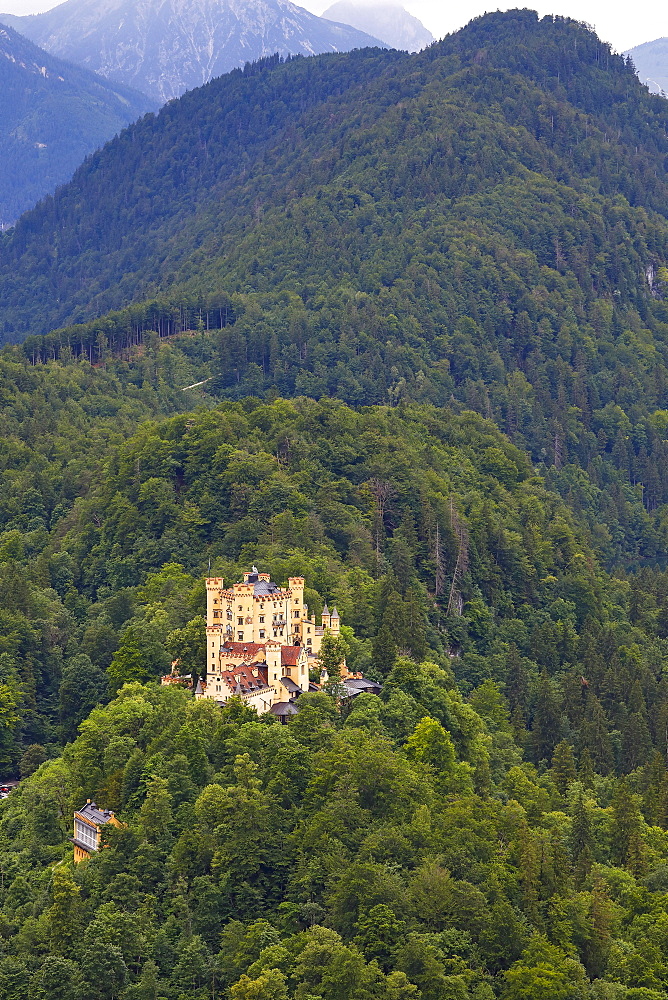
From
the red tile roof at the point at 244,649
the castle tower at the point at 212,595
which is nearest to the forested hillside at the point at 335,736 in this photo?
the castle tower at the point at 212,595

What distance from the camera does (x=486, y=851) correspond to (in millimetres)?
84375

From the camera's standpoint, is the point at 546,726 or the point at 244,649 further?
the point at 546,726

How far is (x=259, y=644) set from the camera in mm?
92188

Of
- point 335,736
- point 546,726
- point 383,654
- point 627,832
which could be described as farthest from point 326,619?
point 546,726

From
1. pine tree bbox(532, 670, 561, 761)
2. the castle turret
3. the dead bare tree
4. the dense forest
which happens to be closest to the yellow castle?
the castle turret

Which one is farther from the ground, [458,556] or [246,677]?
[458,556]

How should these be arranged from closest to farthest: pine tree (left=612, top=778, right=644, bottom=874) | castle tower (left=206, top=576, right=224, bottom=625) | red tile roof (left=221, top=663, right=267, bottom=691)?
red tile roof (left=221, top=663, right=267, bottom=691) → pine tree (left=612, top=778, right=644, bottom=874) → castle tower (left=206, top=576, right=224, bottom=625)

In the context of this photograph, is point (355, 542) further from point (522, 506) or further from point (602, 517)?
point (602, 517)

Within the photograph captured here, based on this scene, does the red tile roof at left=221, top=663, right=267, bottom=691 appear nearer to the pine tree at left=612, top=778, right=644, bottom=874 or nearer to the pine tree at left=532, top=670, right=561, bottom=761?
the pine tree at left=612, top=778, right=644, bottom=874

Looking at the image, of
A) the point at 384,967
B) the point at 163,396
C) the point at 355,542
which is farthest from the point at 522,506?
the point at 384,967

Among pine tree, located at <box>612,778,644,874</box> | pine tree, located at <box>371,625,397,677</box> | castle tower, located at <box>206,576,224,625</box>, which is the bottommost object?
pine tree, located at <box>612,778,644,874</box>

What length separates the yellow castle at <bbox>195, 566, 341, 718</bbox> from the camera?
294 feet

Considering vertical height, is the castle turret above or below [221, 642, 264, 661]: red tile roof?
above

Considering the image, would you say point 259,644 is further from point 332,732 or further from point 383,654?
point 383,654
